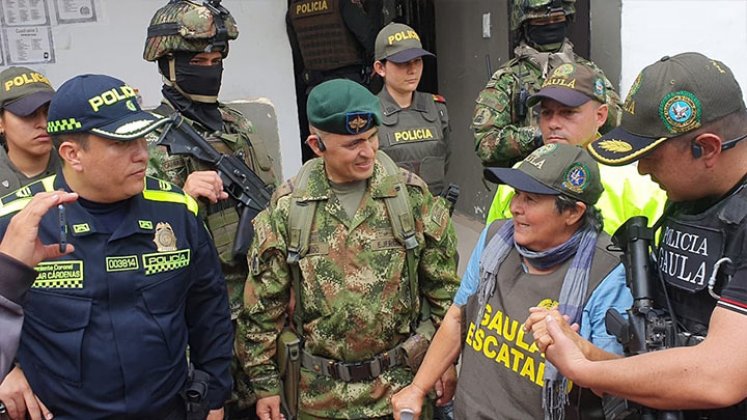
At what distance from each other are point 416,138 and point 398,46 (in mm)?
558

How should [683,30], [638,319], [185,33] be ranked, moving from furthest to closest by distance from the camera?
[683,30] → [185,33] → [638,319]

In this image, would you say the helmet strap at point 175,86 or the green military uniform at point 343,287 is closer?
the green military uniform at point 343,287

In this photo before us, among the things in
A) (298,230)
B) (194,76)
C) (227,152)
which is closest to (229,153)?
(227,152)

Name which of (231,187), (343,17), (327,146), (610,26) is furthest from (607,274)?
(343,17)

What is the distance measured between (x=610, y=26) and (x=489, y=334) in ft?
11.7

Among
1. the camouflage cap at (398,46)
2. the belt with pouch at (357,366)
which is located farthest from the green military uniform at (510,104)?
the belt with pouch at (357,366)

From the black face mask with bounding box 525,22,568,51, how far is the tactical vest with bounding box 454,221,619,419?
2408 mm

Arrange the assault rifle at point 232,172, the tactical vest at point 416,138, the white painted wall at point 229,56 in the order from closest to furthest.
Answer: the assault rifle at point 232,172
the tactical vest at point 416,138
the white painted wall at point 229,56

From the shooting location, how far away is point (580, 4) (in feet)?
16.7

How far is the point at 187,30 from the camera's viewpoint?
2953 millimetres

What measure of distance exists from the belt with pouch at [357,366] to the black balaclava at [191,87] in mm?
1194

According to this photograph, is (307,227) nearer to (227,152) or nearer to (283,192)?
(283,192)

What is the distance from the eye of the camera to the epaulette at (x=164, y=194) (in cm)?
224

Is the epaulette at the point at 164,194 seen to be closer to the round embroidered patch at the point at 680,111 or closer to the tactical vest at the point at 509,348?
the tactical vest at the point at 509,348
